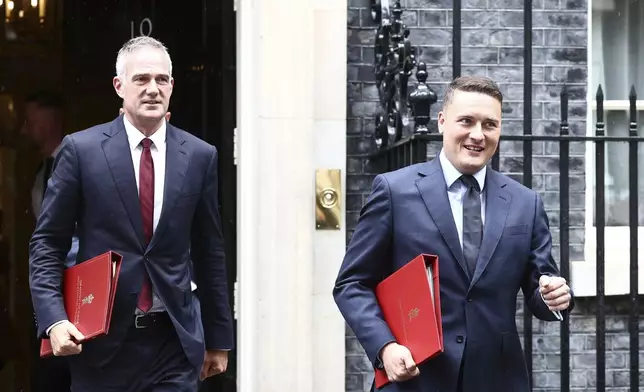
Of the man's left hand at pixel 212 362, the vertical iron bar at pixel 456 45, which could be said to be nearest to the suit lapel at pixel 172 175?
the man's left hand at pixel 212 362

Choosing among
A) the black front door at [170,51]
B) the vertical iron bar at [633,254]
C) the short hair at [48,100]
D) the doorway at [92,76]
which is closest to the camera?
the vertical iron bar at [633,254]

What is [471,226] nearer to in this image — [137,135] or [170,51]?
[137,135]

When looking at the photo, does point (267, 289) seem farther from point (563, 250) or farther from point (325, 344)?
point (563, 250)

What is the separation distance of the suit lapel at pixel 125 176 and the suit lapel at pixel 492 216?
3.83 feet

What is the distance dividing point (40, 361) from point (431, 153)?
2.58 m

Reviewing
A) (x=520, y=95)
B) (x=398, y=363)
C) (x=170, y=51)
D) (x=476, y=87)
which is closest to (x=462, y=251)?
(x=398, y=363)

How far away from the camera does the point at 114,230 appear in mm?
4340

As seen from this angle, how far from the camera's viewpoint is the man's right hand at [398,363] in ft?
12.6

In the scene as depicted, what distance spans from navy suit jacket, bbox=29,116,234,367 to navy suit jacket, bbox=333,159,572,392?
0.61m

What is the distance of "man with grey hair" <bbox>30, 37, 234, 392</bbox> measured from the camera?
433cm

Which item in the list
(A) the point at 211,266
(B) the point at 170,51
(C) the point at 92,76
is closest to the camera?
(A) the point at 211,266

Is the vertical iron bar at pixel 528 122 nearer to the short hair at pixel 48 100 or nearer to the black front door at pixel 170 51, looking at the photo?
the black front door at pixel 170 51

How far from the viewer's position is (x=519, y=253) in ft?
13.4

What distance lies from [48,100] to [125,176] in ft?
13.1
